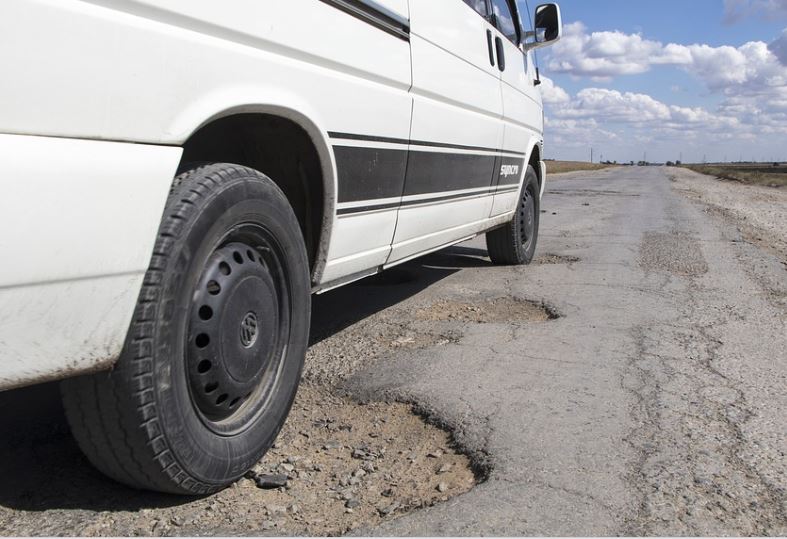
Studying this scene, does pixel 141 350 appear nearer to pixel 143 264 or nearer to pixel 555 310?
pixel 143 264

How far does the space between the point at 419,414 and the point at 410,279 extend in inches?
111

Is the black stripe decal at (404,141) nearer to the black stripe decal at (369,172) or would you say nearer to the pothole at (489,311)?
the black stripe decal at (369,172)

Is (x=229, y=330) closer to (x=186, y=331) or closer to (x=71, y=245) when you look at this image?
(x=186, y=331)

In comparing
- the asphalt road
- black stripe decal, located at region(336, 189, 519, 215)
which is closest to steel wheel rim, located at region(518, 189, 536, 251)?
the asphalt road

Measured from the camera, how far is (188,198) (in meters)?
1.94

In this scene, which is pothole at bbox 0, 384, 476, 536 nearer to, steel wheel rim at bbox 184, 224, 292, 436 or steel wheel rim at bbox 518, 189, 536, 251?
steel wheel rim at bbox 184, 224, 292, 436

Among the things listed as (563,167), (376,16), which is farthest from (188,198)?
(563,167)

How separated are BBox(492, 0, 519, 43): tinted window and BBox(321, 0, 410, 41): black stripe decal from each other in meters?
2.00

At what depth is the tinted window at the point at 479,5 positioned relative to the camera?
4280 mm

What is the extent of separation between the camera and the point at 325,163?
2646 mm

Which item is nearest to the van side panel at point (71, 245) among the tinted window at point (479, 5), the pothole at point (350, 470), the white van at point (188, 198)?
Answer: the white van at point (188, 198)

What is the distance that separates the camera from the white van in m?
1.54

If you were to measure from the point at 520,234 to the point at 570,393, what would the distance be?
10.9 feet

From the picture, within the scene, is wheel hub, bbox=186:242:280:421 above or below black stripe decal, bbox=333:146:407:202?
below
